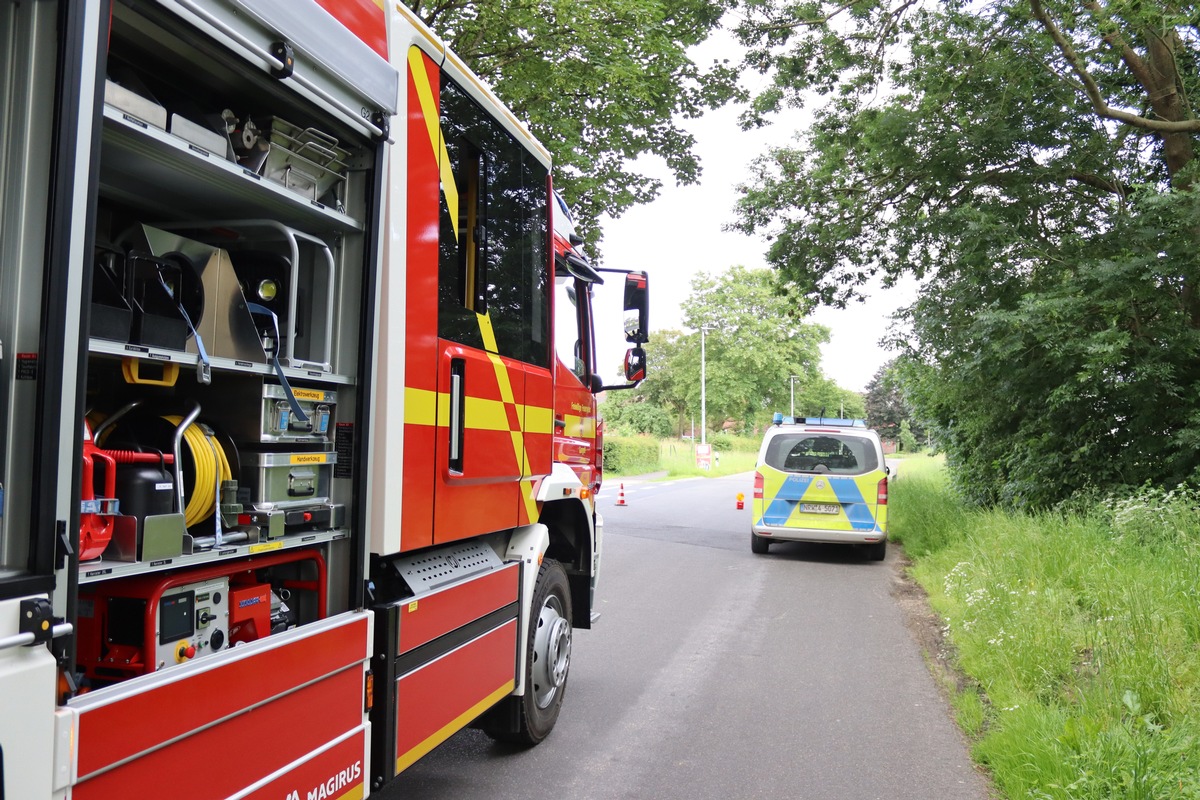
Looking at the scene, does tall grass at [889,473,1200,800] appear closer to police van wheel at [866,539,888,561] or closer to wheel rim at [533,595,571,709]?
wheel rim at [533,595,571,709]

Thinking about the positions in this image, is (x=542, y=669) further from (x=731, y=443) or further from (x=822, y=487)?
(x=731, y=443)

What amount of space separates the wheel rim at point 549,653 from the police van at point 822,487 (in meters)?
7.52

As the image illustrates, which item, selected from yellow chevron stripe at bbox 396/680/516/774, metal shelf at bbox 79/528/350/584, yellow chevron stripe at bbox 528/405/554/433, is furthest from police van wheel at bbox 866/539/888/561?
metal shelf at bbox 79/528/350/584

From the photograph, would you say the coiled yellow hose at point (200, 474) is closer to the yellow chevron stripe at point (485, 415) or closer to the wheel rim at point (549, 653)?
the yellow chevron stripe at point (485, 415)

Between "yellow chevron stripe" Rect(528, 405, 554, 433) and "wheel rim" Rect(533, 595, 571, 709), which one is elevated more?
"yellow chevron stripe" Rect(528, 405, 554, 433)

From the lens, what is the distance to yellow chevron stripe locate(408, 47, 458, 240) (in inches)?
129

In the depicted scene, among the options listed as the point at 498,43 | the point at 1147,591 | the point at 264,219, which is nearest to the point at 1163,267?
the point at 1147,591

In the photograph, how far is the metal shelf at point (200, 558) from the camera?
6.70ft

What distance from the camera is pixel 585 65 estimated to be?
10820 mm

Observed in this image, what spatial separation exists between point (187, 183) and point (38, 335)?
3.36ft

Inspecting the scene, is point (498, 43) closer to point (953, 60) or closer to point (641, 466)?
point (953, 60)

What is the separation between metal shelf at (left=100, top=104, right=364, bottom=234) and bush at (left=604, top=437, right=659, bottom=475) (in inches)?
1323

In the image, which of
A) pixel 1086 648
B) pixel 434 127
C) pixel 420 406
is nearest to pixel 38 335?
pixel 420 406

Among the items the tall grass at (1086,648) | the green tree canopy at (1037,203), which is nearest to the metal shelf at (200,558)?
the tall grass at (1086,648)
